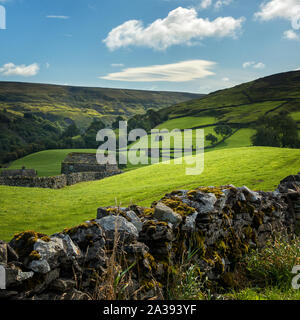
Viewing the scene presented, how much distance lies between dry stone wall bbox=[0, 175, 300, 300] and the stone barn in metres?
44.2

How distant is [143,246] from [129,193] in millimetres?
15588

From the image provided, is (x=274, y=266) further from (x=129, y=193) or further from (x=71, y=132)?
(x=71, y=132)

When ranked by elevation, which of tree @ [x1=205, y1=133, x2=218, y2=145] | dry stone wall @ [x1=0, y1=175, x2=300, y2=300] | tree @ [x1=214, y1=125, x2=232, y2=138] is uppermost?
tree @ [x1=214, y1=125, x2=232, y2=138]

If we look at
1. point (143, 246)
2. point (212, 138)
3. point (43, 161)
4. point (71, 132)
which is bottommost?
point (43, 161)

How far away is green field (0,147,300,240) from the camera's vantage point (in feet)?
44.7

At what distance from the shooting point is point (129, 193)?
1986 cm

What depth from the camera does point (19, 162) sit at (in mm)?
86875

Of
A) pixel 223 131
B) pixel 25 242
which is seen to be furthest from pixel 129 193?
pixel 223 131

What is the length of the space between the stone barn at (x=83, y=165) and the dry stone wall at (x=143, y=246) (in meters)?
44.2

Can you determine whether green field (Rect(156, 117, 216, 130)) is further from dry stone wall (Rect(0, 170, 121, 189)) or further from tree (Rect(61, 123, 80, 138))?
dry stone wall (Rect(0, 170, 121, 189))

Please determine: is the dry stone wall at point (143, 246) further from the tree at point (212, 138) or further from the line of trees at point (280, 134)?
the tree at point (212, 138)

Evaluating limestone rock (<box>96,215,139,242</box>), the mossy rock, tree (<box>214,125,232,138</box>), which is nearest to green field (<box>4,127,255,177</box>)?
tree (<box>214,125,232,138</box>)

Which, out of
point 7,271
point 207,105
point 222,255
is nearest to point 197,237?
point 222,255
